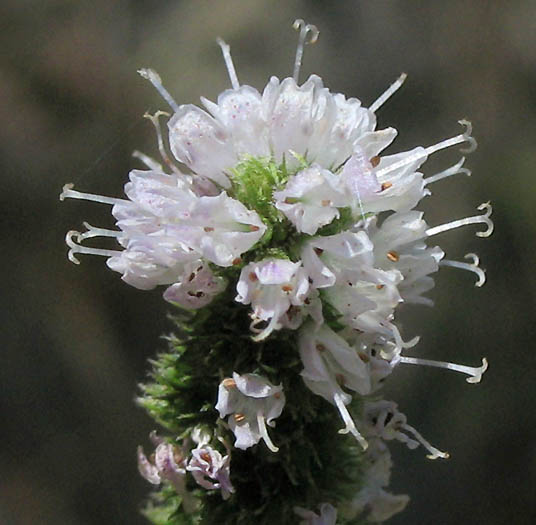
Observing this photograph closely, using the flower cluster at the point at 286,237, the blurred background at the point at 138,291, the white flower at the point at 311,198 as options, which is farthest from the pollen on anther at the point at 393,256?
the blurred background at the point at 138,291

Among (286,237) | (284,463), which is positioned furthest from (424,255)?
(284,463)

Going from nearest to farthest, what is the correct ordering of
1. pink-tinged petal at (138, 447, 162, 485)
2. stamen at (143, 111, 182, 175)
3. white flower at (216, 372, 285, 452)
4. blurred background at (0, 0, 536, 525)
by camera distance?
white flower at (216, 372, 285, 452)
stamen at (143, 111, 182, 175)
pink-tinged petal at (138, 447, 162, 485)
blurred background at (0, 0, 536, 525)

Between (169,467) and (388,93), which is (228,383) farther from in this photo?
(388,93)

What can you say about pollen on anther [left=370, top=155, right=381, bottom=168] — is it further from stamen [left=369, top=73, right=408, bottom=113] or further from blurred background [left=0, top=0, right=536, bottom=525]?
blurred background [left=0, top=0, right=536, bottom=525]

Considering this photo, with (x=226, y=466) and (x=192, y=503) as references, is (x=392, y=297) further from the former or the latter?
(x=192, y=503)

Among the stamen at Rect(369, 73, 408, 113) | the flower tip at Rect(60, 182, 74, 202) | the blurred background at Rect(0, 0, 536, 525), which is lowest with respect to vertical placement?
the blurred background at Rect(0, 0, 536, 525)

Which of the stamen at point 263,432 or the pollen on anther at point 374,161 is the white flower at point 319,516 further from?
the pollen on anther at point 374,161

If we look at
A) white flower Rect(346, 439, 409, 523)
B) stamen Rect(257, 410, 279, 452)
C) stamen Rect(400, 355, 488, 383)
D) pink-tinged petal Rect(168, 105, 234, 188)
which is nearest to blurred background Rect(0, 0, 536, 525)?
white flower Rect(346, 439, 409, 523)
